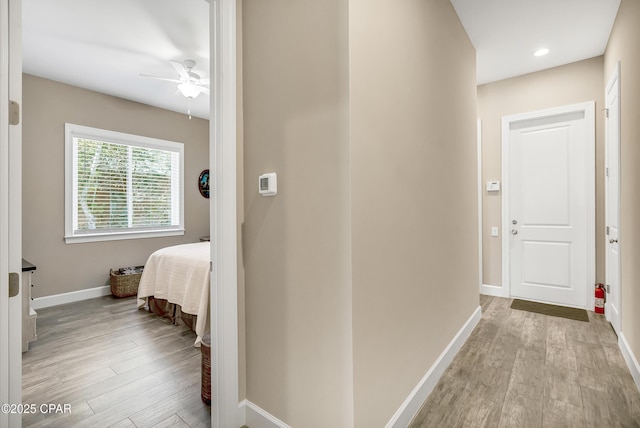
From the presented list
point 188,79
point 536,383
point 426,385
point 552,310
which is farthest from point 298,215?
point 552,310

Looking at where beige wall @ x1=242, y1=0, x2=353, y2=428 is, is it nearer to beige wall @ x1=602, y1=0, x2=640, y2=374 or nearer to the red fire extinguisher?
beige wall @ x1=602, y1=0, x2=640, y2=374

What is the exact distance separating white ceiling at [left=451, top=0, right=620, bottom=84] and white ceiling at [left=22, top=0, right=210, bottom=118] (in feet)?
7.51

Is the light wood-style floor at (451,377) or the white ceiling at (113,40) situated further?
the white ceiling at (113,40)

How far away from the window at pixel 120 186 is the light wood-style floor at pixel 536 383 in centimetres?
450

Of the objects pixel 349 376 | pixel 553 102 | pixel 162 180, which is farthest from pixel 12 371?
pixel 553 102

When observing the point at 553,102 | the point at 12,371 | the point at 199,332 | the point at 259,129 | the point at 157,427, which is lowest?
the point at 157,427

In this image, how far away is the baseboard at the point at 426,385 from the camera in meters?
1.61

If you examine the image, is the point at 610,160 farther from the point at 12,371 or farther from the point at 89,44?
the point at 89,44

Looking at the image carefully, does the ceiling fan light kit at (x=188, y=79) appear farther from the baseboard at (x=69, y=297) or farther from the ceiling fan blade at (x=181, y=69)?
the baseboard at (x=69, y=297)

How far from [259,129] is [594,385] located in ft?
8.66

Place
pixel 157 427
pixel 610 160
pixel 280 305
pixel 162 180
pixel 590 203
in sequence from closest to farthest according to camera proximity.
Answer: pixel 280 305 → pixel 157 427 → pixel 610 160 → pixel 590 203 → pixel 162 180

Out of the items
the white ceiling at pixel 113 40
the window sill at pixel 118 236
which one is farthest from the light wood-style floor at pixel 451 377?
the white ceiling at pixel 113 40

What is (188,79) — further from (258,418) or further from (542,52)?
(542,52)

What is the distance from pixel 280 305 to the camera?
154cm
